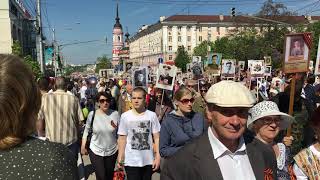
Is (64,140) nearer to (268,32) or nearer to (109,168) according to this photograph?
(109,168)

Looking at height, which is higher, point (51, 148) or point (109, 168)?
point (51, 148)

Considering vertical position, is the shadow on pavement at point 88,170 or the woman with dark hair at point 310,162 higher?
the woman with dark hair at point 310,162

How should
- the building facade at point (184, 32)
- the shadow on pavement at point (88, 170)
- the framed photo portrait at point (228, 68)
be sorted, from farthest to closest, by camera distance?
the building facade at point (184, 32)
the framed photo portrait at point (228, 68)
the shadow on pavement at point (88, 170)

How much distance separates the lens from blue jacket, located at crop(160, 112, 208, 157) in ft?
15.8

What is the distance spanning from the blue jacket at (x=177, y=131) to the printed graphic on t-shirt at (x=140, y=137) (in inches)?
29.4

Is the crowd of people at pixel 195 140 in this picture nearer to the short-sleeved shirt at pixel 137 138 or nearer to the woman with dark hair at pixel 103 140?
the short-sleeved shirt at pixel 137 138

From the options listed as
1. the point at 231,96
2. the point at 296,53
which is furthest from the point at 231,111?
the point at 296,53

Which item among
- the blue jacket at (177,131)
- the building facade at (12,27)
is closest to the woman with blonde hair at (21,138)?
the blue jacket at (177,131)

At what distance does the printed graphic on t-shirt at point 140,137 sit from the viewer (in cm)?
563

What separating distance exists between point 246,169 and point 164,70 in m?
8.70

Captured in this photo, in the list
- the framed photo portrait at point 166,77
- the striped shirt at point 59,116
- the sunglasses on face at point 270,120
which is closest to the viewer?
the sunglasses on face at point 270,120

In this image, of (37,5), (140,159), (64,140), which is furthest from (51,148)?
(37,5)

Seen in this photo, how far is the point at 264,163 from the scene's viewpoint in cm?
253

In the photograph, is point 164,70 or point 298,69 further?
point 164,70
